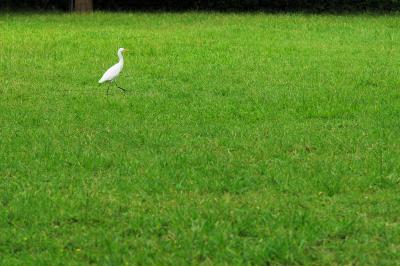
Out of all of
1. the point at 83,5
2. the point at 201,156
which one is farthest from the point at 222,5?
the point at 201,156

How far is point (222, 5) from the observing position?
23.5 m

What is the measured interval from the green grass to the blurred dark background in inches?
318

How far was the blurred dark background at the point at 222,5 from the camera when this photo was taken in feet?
76.6

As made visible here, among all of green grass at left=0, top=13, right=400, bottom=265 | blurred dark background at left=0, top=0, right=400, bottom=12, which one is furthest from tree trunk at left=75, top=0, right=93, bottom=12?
green grass at left=0, top=13, right=400, bottom=265

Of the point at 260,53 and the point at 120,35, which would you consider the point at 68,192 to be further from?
the point at 120,35

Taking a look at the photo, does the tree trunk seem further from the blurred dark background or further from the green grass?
the green grass

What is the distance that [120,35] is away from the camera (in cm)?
1709

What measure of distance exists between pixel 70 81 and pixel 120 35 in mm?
5044

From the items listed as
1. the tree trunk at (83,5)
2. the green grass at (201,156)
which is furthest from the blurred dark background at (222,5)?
the green grass at (201,156)

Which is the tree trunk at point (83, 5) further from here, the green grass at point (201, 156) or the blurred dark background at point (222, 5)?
the green grass at point (201, 156)

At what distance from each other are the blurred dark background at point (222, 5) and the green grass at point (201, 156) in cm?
808

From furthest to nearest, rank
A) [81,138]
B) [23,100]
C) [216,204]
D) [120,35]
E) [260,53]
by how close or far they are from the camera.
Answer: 1. [120,35]
2. [260,53]
3. [23,100]
4. [81,138]
5. [216,204]

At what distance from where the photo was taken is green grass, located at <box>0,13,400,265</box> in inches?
221

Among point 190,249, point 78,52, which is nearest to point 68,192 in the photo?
point 190,249
